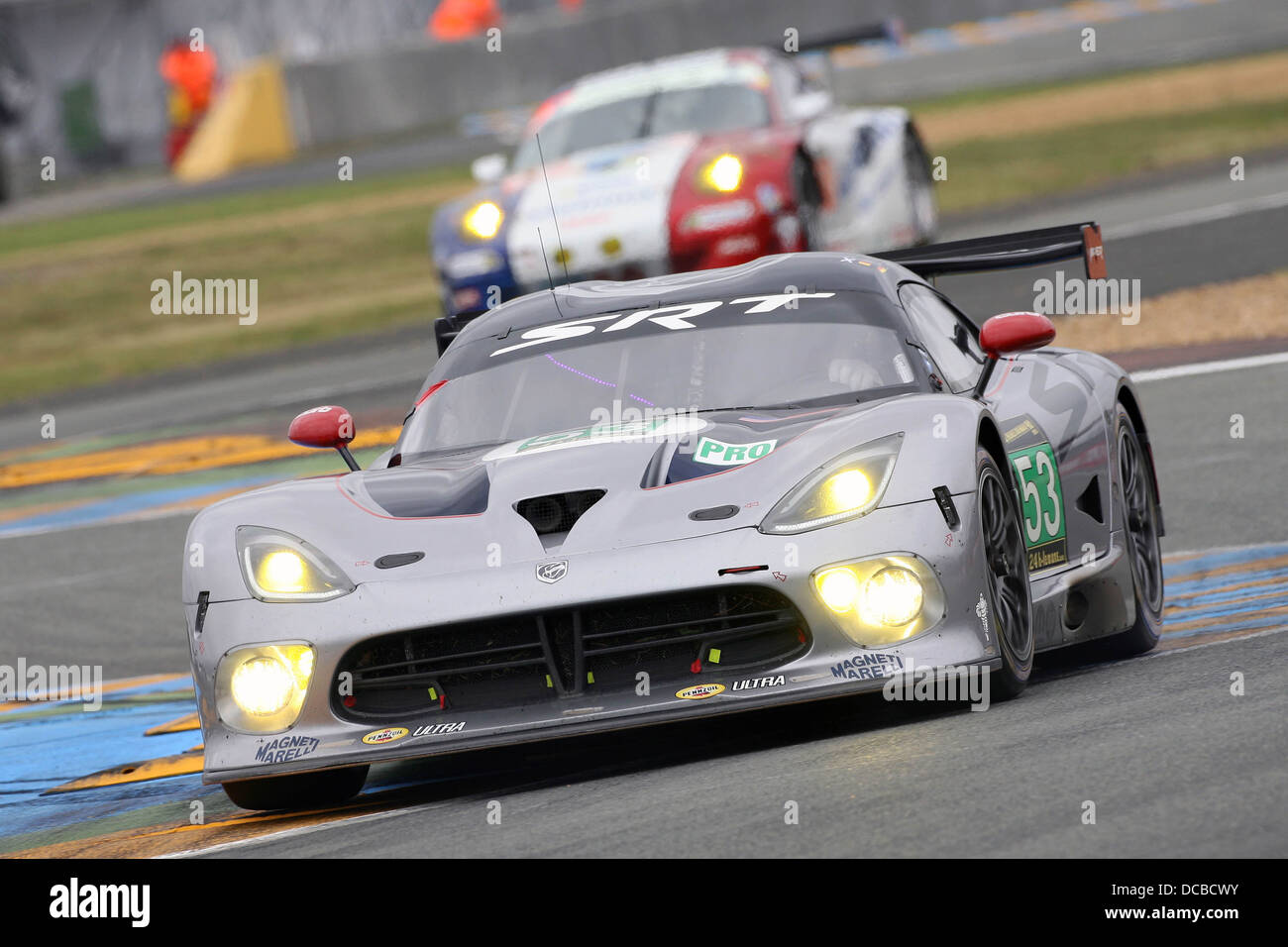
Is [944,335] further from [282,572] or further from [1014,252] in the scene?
[282,572]

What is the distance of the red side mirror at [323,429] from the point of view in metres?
6.95

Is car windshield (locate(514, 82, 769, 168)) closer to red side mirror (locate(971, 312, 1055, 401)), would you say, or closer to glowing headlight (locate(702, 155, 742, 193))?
glowing headlight (locate(702, 155, 742, 193))

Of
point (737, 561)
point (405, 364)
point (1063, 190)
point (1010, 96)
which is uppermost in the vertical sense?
point (1010, 96)

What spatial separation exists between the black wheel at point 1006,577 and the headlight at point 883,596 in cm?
22

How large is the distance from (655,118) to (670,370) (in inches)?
356

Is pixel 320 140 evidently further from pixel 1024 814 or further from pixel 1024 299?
pixel 1024 814

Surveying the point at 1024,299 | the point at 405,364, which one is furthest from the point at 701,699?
the point at 405,364

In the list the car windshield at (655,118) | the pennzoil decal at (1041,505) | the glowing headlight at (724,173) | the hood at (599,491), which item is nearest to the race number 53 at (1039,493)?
the pennzoil decal at (1041,505)

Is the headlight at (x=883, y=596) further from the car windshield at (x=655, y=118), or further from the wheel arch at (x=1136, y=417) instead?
the car windshield at (x=655, y=118)

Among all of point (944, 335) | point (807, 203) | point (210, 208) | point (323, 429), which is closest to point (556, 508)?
point (323, 429)

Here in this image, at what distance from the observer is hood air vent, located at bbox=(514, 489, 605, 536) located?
5.68 meters

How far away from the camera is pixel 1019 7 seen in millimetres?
35031

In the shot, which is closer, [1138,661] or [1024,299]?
[1138,661]
